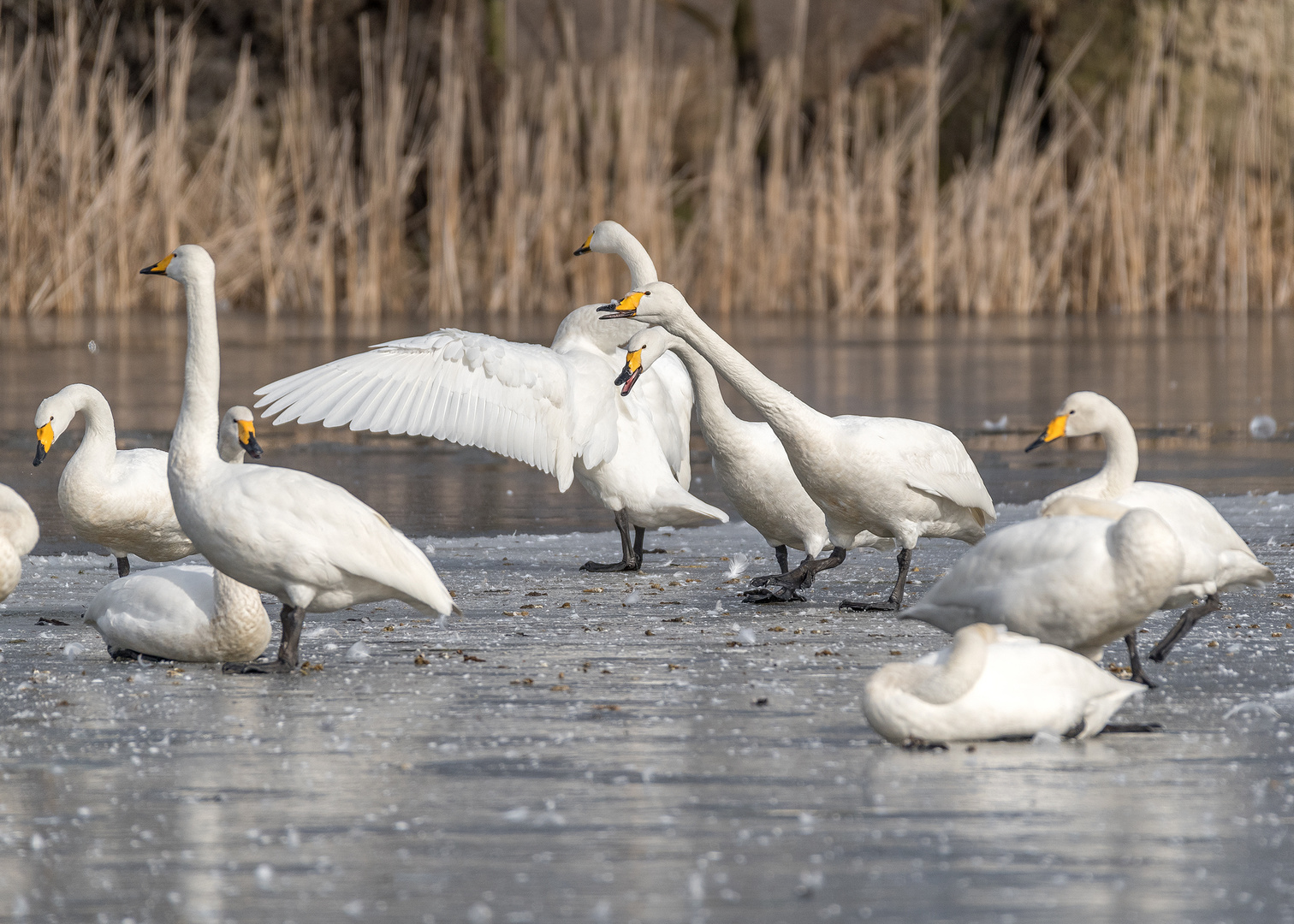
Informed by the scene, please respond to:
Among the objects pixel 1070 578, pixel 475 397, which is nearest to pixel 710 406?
pixel 475 397

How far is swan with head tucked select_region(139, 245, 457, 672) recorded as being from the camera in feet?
14.6

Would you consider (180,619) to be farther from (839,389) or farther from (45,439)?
(839,389)

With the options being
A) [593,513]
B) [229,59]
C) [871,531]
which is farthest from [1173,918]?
[229,59]

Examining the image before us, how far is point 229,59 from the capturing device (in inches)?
923

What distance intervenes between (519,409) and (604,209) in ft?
38.6

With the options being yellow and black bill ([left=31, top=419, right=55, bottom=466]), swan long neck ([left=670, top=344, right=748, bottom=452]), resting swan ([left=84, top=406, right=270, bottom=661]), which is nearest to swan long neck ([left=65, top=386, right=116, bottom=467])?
yellow and black bill ([left=31, top=419, right=55, bottom=466])

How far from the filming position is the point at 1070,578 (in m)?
3.93

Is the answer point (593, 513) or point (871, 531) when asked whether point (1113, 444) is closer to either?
point (871, 531)

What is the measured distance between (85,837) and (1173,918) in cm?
167

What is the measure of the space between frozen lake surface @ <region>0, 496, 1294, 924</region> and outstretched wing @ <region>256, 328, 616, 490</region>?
1.25 m

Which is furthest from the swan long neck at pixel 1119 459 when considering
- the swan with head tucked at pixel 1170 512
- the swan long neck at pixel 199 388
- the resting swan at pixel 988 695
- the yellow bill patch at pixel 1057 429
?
the swan long neck at pixel 199 388

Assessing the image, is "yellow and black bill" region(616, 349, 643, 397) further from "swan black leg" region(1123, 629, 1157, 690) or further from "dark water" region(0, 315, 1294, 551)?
"swan black leg" region(1123, 629, 1157, 690)

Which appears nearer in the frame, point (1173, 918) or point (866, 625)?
point (1173, 918)

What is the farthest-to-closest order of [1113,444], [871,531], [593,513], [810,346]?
[810,346] < [593,513] < [871,531] < [1113,444]
